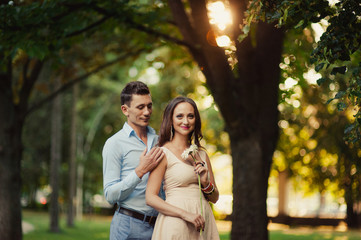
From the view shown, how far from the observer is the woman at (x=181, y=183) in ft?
11.8

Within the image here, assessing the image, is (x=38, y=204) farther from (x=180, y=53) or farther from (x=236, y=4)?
(x=236, y=4)

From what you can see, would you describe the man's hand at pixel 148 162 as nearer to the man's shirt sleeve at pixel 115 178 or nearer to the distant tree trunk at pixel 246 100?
the man's shirt sleeve at pixel 115 178

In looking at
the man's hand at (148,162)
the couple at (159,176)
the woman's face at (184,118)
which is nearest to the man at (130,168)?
the couple at (159,176)

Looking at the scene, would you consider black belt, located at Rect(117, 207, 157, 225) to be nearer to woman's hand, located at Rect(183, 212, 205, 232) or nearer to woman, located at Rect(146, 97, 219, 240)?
woman, located at Rect(146, 97, 219, 240)

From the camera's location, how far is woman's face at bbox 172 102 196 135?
3.72m

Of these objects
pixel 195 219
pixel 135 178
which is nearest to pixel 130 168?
pixel 135 178

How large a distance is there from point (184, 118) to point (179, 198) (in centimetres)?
55

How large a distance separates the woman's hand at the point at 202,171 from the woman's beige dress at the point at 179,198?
0.17 ft

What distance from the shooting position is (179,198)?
3.66 m

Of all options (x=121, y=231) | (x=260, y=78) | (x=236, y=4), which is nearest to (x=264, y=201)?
(x=260, y=78)

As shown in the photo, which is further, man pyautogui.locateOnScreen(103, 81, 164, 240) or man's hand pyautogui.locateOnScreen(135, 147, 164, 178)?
man pyautogui.locateOnScreen(103, 81, 164, 240)

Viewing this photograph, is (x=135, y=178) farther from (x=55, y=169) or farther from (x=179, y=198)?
(x=55, y=169)

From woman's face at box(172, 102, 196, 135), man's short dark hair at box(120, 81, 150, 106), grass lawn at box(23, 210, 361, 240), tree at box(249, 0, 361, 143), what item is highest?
tree at box(249, 0, 361, 143)

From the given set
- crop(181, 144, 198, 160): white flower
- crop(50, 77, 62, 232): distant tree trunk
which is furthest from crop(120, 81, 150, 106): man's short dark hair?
crop(50, 77, 62, 232): distant tree trunk
